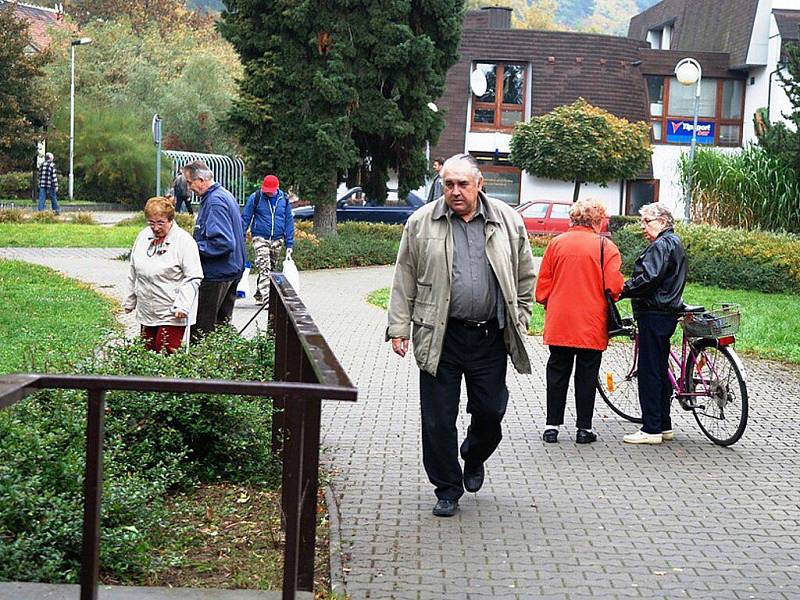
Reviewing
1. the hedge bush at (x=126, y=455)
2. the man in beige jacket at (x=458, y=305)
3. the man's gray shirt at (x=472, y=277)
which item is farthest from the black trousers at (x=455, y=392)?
the hedge bush at (x=126, y=455)

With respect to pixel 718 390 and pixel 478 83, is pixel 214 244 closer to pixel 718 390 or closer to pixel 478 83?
pixel 718 390

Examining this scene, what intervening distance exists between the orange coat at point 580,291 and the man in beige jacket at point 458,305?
1.81 m

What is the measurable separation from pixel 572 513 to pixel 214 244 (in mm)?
4415

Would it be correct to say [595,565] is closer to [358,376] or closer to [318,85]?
[358,376]

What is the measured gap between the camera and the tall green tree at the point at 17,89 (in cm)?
3466

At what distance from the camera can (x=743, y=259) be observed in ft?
78.7

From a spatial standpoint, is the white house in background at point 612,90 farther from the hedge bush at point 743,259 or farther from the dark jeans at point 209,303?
the dark jeans at point 209,303

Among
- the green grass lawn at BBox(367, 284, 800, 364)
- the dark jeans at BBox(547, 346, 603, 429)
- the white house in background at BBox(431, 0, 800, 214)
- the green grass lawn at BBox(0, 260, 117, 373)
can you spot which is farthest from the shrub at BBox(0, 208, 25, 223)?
the dark jeans at BBox(547, 346, 603, 429)

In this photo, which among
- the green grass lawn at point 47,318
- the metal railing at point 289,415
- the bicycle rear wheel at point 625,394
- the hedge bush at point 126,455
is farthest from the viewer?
the bicycle rear wheel at point 625,394

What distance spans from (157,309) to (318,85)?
17038mm

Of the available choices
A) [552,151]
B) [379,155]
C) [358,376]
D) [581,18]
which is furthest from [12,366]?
[581,18]

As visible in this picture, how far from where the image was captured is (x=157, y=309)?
9.64m

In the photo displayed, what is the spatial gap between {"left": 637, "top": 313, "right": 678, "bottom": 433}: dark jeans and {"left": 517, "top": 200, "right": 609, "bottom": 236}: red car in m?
26.3

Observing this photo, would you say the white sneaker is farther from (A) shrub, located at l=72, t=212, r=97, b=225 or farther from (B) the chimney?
(B) the chimney
